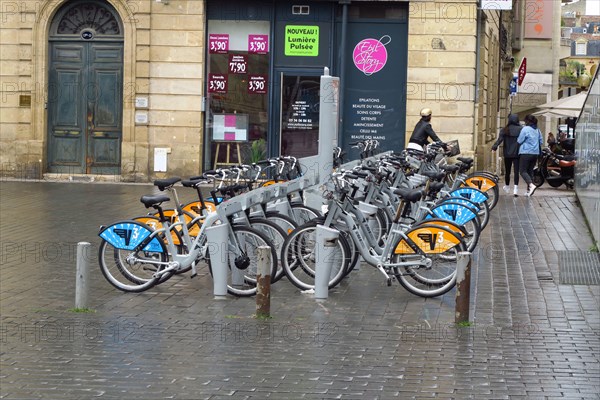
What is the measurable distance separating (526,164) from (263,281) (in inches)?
542

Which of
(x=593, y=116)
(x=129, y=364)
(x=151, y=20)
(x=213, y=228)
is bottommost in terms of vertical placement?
(x=129, y=364)

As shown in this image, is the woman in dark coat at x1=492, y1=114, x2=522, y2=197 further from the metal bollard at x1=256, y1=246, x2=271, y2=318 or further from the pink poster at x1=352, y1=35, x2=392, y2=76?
the metal bollard at x1=256, y1=246, x2=271, y2=318

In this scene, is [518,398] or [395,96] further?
[395,96]

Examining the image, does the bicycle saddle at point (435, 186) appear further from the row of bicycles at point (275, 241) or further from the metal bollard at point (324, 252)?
the metal bollard at point (324, 252)

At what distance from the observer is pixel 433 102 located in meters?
22.8

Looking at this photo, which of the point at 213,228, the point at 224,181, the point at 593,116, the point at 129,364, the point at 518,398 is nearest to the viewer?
the point at 518,398

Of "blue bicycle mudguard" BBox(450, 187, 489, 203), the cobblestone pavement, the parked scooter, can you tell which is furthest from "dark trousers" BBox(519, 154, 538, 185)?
the cobblestone pavement

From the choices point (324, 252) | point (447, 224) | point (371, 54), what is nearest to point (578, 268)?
point (447, 224)

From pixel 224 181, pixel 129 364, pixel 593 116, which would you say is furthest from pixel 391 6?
pixel 129 364

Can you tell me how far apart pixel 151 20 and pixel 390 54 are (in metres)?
4.78

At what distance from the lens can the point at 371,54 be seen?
2298 cm

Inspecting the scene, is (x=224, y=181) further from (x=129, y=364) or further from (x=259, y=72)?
(x=259, y=72)

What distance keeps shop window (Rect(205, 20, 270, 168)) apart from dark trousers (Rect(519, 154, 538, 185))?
200 inches

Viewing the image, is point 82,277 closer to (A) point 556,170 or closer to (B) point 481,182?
(B) point 481,182
